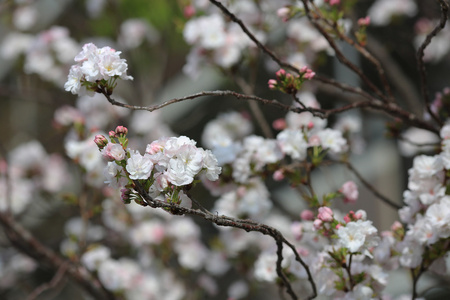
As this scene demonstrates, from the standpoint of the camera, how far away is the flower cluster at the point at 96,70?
136 centimetres

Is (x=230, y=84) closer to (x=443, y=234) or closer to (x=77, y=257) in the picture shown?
(x=77, y=257)

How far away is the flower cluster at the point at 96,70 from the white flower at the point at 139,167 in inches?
8.6

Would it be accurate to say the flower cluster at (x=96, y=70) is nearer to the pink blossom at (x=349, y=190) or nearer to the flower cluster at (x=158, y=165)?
the flower cluster at (x=158, y=165)

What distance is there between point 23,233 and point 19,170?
47.9 inches

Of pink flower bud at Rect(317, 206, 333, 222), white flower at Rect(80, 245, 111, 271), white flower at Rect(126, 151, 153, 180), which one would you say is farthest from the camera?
white flower at Rect(80, 245, 111, 271)

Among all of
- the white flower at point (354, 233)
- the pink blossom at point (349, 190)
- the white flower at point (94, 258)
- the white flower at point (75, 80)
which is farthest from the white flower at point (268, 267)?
the white flower at point (94, 258)

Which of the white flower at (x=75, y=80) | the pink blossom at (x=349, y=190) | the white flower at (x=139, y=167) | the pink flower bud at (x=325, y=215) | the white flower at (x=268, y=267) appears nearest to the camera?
the white flower at (x=139, y=167)

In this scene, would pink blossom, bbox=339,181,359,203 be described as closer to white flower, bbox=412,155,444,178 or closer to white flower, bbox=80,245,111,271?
white flower, bbox=412,155,444,178

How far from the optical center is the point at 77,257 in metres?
2.62

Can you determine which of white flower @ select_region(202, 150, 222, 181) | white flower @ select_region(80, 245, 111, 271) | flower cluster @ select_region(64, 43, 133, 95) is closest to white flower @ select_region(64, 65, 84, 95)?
flower cluster @ select_region(64, 43, 133, 95)

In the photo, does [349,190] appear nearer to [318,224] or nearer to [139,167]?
[318,224]

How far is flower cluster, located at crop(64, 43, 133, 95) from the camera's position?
53.4 inches

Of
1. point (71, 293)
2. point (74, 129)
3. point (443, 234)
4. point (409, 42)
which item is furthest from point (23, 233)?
point (71, 293)

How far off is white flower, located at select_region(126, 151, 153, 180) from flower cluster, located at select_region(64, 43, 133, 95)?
22cm
